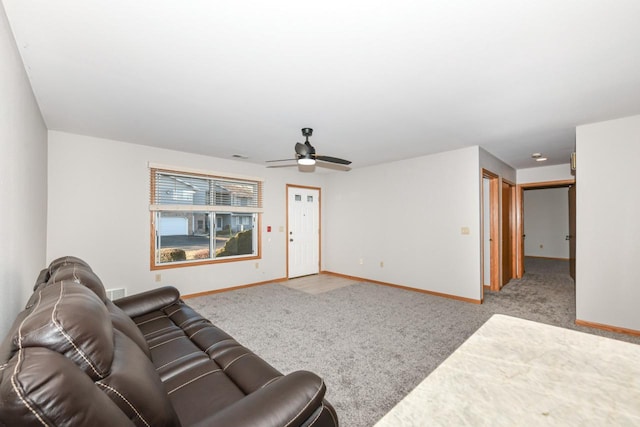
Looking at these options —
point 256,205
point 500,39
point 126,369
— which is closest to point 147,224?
point 256,205

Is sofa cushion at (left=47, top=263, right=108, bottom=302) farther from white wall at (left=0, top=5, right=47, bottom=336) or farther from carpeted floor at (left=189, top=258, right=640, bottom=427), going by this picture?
carpeted floor at (left=189, top=258, right=640, bottom=427)

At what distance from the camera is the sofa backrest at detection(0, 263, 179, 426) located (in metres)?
0.59

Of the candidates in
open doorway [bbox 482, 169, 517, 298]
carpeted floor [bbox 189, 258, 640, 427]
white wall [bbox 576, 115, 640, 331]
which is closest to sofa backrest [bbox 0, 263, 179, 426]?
carpeted floor [bbox 189, 258, 640, 427]

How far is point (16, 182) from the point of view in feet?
6.10

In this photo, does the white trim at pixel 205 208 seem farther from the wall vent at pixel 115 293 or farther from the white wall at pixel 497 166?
the white wall at pixel 497 166

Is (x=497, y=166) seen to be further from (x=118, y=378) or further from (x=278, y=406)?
(x=118, y=378)

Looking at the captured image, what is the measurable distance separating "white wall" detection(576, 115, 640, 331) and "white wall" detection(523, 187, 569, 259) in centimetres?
619

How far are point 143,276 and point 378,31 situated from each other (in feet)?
14.4

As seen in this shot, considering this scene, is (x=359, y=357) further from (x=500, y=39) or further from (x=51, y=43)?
(x=51, y=43)

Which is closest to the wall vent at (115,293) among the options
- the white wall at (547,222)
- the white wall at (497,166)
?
the white wall at (497,166)

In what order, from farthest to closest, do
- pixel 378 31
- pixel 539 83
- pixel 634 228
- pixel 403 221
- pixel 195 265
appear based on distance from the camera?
pixel 403 221 → pixel 195 265 → pixel 634 228 → pixel 539 83 → pixel 378 31

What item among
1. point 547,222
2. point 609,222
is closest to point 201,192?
point 609,222

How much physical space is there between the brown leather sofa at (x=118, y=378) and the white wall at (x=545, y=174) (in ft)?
21.5

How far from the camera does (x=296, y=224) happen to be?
20.6 feet
